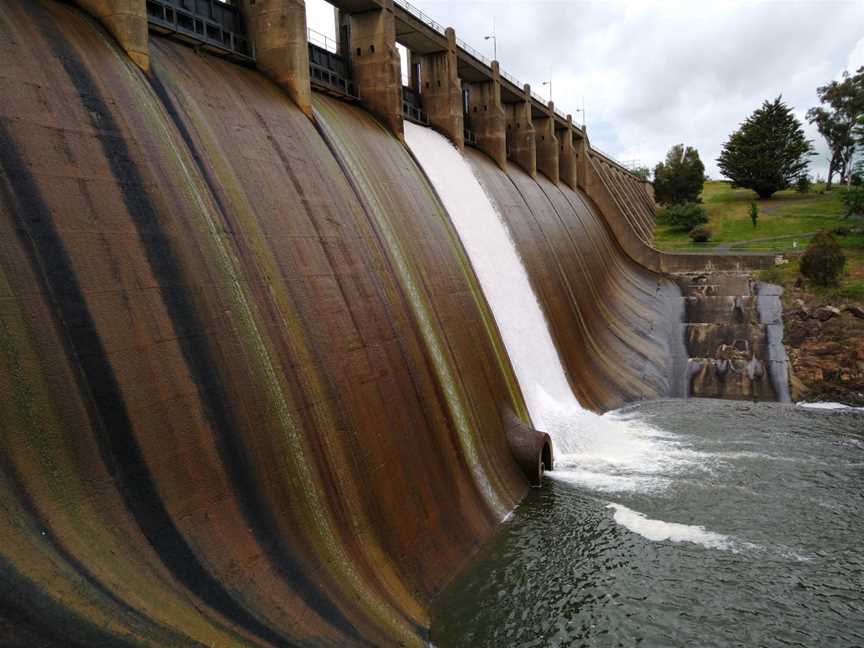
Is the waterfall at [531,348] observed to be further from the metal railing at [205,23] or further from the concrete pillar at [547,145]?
the concrete pillar at [547,145]

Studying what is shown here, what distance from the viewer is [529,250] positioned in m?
22.3

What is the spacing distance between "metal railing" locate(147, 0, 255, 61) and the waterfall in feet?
20.4

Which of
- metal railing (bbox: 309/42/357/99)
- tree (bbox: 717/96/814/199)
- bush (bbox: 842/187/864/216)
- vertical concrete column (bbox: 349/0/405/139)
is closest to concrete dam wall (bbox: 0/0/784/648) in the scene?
metal railing (bbox: 309/42/357/99)

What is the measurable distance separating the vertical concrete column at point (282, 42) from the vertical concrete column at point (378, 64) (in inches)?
171

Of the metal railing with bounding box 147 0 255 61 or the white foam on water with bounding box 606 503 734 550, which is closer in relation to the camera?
the white foam on water with bounding box 606 503 734 550

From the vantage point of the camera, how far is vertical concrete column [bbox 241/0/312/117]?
13.4 meters

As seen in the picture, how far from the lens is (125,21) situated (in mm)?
9734

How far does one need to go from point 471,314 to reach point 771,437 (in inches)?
369

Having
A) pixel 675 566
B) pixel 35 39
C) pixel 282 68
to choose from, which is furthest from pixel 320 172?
pixel 675 566

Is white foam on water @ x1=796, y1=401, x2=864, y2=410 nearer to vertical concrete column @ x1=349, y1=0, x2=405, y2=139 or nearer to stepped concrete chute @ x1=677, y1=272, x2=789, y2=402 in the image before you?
stepped concrete chute @ x1=677, y1=272, x2=789, y2=402

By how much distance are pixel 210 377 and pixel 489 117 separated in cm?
2140

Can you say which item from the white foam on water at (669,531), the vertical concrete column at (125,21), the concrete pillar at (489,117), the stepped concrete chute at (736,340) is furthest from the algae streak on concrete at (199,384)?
the concrete pillar at (489,117)

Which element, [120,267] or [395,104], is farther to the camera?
[395,104]

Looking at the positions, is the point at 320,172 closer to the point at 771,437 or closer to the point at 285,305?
the point at 285,305
